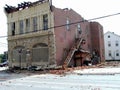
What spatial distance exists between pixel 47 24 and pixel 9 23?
8.89 meters

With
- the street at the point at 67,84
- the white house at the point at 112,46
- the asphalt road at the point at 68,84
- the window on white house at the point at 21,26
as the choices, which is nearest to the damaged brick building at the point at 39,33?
the window on white house at the point at 21,26

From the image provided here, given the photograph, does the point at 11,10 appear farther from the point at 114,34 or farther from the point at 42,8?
the point at 114,34

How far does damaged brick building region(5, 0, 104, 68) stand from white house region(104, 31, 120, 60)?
96.7ft

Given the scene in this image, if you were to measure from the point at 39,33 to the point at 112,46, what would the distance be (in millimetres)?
39442

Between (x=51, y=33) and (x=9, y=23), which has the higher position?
(x=9, y=23)

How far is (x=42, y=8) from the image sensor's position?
35875mm

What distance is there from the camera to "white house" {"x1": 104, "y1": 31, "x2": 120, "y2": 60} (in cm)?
6975

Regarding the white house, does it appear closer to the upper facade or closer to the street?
the upper facade

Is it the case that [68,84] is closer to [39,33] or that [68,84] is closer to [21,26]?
[39,33]

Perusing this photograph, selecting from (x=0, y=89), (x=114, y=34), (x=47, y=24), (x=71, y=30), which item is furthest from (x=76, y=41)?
(x=114, y=34)

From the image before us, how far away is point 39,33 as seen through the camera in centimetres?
3591

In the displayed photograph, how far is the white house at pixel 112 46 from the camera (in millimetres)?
69750

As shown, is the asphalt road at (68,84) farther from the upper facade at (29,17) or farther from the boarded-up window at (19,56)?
the boarded-up window at (19,56)

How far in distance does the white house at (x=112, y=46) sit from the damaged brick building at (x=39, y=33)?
29.5 metres
